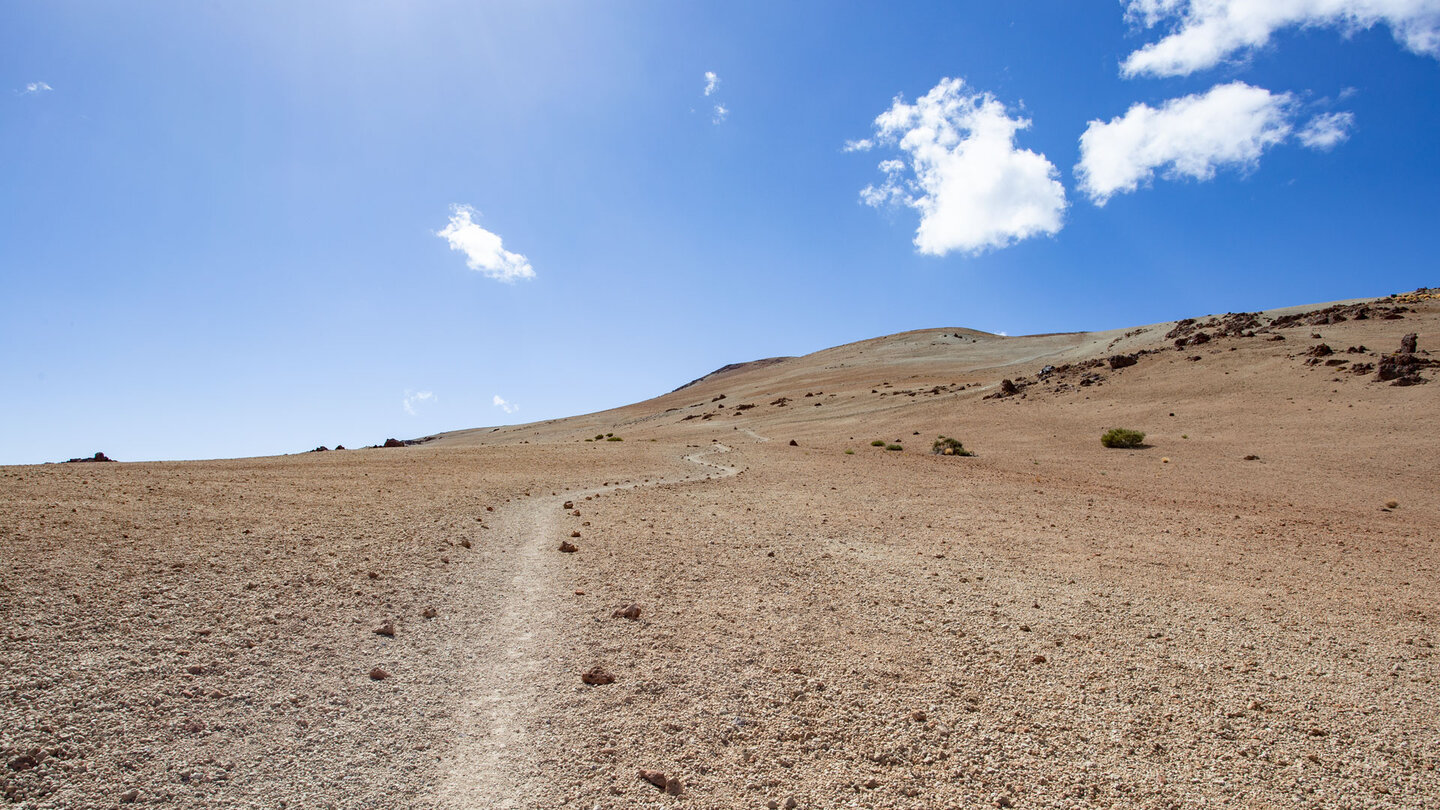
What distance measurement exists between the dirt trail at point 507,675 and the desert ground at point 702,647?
3 centimetres

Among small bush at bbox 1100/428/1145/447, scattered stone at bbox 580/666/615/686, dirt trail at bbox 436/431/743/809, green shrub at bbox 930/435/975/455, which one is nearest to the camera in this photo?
dirt trail at bbox 436/431/743/809

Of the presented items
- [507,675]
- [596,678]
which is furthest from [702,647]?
[507,675]

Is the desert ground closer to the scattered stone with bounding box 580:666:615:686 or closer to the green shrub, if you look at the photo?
the scattered stone with bounding box 580:666:615:686

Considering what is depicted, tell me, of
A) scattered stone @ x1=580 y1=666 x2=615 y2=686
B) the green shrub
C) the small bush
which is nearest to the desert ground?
scattered stone @ x1=580 y1=666 x2=615 y2=686

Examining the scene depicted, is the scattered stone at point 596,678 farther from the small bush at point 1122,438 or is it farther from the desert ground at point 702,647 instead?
the small bush at point 1122,438

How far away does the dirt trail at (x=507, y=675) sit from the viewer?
12.9 feet

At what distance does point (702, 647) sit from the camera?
600 cm

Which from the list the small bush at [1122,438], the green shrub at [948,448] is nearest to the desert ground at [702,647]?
the green shrub at [948,448]

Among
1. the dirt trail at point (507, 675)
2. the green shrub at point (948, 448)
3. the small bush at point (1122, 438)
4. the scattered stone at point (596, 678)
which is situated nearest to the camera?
the dirt trail at point (507, 675)

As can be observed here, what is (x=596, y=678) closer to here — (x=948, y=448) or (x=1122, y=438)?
(x=948, y=448)

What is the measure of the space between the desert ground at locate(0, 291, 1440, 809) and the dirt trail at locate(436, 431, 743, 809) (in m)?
0.03

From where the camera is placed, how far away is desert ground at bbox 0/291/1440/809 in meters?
4.02

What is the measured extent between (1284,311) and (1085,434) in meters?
37.0

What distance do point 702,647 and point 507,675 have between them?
1651 millimetres
